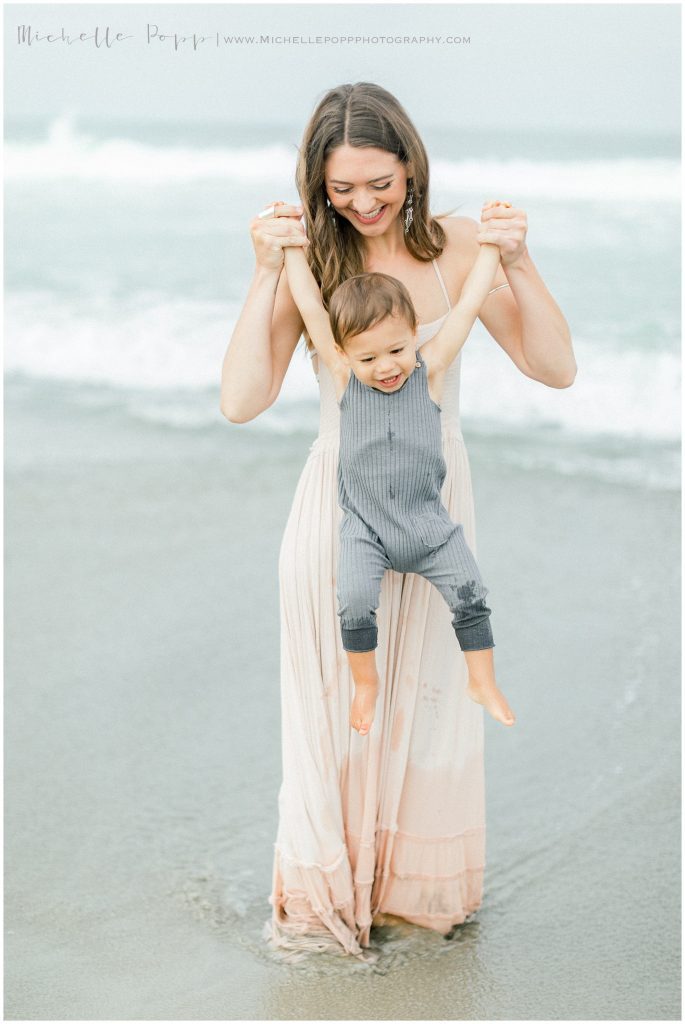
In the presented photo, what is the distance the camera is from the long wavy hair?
281cm

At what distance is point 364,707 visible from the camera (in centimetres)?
298

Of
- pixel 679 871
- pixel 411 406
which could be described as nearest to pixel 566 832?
pixel 679 871

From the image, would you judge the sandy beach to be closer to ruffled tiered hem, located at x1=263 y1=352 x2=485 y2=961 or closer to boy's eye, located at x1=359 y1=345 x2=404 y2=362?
ruffled tiered hem, located at x1=263 y1=352 x2=485 y2=961

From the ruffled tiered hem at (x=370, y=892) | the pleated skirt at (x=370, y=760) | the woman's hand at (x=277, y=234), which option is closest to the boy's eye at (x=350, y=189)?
the woman's hand at (x=277, y=234)

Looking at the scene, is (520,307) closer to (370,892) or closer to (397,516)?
(397,516)

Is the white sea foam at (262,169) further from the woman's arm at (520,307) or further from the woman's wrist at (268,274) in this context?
the woman's wrist at (268,274)

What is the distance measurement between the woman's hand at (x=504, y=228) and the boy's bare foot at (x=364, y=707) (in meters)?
1.10

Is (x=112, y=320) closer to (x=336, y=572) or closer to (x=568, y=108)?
(x=336, y=572)

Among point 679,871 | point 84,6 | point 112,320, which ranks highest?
point 84,6

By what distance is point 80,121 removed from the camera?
79.5ft

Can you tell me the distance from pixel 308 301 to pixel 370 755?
1.23m

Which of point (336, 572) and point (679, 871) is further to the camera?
point (679, 871)

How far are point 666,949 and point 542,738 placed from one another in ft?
3.99

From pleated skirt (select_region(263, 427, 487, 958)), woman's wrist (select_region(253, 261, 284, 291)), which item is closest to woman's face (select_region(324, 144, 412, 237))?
woman's wrist (select_region(253, 261, 284, 291))
